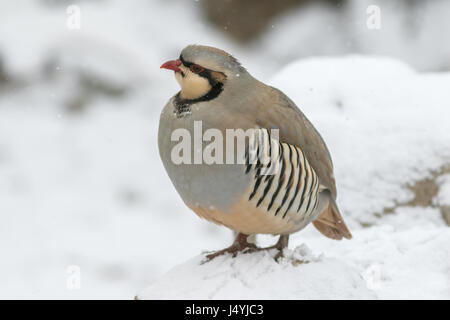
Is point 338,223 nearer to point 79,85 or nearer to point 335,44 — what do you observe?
point 79,85

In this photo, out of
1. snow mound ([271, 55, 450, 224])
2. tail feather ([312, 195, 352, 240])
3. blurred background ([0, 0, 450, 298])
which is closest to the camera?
tail feather ([312, 195, 352, 240])

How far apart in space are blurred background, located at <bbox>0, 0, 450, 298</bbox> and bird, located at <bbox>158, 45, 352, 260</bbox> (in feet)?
9.30

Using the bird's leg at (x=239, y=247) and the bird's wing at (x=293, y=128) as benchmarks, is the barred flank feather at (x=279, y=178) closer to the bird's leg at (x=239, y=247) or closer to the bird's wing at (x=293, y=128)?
the bird's wing at (x=293, y=128)

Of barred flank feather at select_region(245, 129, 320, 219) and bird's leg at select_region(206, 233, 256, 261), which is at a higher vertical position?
barred flank feather at select_region(245, 129, 320, 219)

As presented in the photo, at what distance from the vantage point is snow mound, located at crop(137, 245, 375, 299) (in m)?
2.88

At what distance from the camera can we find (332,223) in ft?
11.5

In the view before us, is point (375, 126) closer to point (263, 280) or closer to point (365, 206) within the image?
point (365, 206)

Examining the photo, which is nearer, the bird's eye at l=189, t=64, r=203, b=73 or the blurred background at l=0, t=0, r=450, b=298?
the bird's eye at l=189, t=64, r=203, b=73

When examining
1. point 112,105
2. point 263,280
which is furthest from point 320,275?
point 112,105

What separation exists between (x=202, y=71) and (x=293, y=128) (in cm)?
50

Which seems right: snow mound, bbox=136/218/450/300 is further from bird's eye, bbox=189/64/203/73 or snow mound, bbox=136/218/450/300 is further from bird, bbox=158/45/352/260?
bird's eye, bbox=189/64/203/73

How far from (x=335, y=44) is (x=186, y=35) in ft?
6.69

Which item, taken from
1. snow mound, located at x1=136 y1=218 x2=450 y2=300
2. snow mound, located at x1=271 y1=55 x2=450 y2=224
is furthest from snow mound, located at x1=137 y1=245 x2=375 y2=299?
snow mound, located at x1=271 y1=55 x2=450 y2=224

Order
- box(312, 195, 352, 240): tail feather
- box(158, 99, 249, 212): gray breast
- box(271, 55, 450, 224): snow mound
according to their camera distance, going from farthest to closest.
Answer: box(271, 55, 450, 224): snow mound → box(312, 195, 352, 240): tail feather → box(158, 99, 249, 212): gray breast
